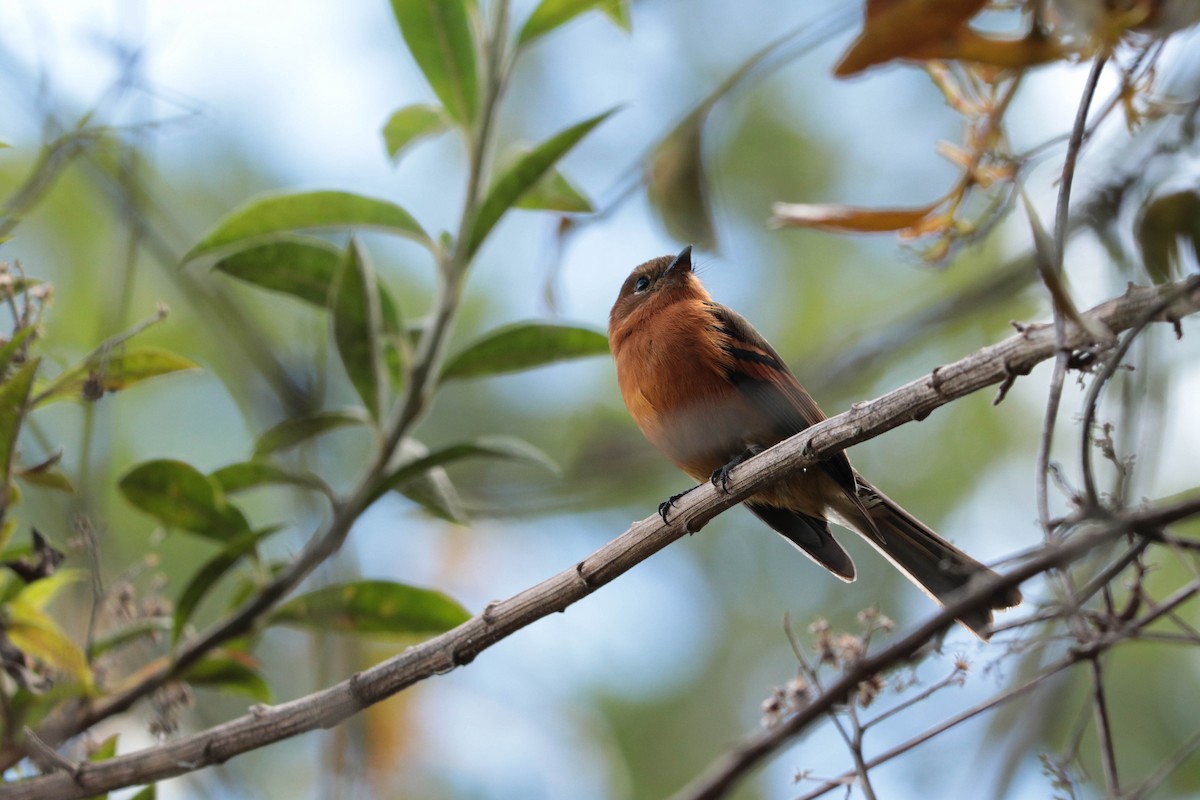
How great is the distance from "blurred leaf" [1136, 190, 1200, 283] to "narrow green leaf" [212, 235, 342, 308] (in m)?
2.06

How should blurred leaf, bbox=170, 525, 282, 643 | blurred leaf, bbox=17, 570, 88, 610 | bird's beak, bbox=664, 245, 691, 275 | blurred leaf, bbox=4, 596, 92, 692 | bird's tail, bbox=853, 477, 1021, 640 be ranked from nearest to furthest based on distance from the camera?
blurred leaf, bbox=4, 596, 92, 692 → blurred leaf, bbox=17, 570, 88, 610 → blurred leaf, bbox=170, 525, 282, 643 → bird's tail, bbox=853, 477, 1021, 640 → bird's beak, bbox=664, 245, 691, 275

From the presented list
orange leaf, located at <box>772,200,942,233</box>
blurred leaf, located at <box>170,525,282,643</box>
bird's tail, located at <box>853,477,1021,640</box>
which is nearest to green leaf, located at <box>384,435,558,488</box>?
blurred leaf, located at <box>170,525,282,643</box>

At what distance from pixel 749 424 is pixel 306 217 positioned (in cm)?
161

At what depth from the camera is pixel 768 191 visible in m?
8.71

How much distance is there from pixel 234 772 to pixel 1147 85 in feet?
8.46

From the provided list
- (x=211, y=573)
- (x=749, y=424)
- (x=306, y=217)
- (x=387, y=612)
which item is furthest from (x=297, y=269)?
(x=749, y=424)

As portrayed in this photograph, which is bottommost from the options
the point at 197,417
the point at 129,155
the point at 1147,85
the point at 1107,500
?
the point at 1107,500

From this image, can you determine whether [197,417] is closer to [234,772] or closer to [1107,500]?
[234,772]

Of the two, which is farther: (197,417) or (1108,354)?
(197,417)

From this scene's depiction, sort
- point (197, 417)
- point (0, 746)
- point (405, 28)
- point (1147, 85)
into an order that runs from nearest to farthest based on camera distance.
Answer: point (1147, 85), point (0, 746), point (405, 28), point (197, 417)

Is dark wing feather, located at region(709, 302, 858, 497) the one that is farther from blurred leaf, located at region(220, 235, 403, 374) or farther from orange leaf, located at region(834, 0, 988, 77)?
orange leaf, located at region(834, 0, 988, 77)

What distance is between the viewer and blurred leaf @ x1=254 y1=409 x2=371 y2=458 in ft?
9.43

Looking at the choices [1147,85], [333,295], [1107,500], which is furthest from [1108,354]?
[333,295]

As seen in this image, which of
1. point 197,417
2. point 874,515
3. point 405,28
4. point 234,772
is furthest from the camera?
point 197,417
